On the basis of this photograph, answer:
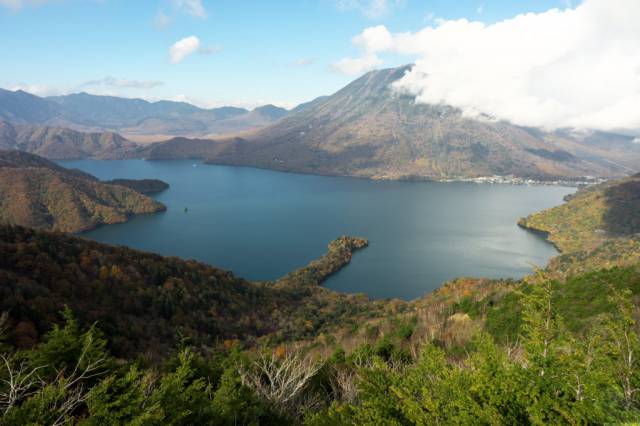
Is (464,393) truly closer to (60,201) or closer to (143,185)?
(60,201)

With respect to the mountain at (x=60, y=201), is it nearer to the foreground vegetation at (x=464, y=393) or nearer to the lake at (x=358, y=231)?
the lake at (x=358, y=231)

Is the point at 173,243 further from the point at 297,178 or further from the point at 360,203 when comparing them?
the point at 297,178

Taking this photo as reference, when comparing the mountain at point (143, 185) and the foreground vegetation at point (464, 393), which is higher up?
the foreground vegetation at point (464, 393)

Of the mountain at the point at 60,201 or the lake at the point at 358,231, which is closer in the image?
the lake at the point at 358,231

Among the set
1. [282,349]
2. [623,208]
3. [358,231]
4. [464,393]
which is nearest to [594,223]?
[623,208]

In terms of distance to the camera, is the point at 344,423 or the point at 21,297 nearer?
the point at 344,423

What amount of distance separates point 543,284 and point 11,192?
108277mm

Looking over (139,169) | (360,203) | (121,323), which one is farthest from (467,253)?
(139,169)

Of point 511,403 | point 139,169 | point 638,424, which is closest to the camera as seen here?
point 638,424

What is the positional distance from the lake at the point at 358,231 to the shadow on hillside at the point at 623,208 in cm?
1679

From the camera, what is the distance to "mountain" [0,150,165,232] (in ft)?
269

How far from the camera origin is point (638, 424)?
173 inches

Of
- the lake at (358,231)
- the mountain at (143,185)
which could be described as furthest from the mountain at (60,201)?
the mountain at (143,185)

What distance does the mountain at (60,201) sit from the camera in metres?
82.1
